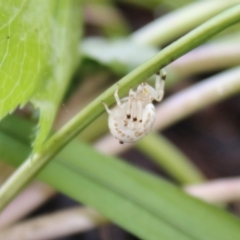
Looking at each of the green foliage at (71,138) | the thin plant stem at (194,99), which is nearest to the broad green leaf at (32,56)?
the green foliage at (71,138)

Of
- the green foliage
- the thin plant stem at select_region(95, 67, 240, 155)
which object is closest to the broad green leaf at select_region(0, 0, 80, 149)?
the green foliage

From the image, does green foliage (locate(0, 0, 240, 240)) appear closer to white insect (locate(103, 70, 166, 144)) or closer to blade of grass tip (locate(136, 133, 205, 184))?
white insect (locate(103, 70, 166, 144))

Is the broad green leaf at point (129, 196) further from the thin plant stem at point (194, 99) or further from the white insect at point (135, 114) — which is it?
the thin plant stem at point (194, 99)

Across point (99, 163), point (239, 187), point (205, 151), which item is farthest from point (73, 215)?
point (205, 151)

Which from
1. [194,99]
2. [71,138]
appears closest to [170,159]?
[194,99]

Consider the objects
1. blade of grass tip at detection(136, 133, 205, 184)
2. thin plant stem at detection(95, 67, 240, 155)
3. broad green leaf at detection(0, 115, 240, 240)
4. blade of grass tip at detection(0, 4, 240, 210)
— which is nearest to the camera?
blade of grass tip at detection(0, 4, 240, 210)

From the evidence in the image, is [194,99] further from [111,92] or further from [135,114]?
[111,92]

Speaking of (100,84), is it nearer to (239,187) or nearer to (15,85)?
(239,187)
